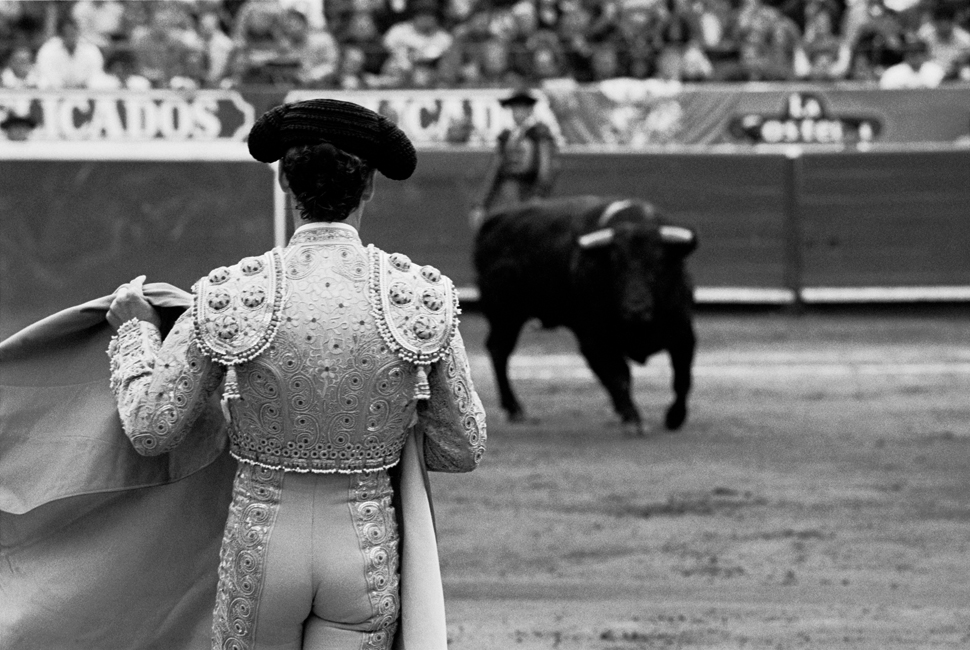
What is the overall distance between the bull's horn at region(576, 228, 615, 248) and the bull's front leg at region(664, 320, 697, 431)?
56 centimetres

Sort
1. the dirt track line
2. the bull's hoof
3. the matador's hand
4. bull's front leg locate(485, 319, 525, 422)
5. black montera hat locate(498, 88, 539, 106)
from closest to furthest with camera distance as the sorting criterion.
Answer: the matador's hand
the bull's hoof
bull's front leg locate(485, 319, 525, 422)
the dirt track line
black montera hat locate(498, 88, 539, 106)

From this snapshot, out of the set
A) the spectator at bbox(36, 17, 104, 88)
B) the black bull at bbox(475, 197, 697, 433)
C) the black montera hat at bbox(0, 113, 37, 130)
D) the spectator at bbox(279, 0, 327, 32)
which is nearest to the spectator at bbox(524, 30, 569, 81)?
the spectator at bbox(279, 0, 327, 32)

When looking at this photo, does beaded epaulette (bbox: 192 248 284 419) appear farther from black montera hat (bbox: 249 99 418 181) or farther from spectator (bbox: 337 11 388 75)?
spectator (bbox: 337 11 388 75)

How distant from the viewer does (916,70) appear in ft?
45.3

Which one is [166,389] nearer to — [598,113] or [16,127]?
[16,127]

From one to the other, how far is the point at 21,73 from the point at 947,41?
7435 millimetres

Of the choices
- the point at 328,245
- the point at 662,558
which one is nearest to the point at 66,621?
the point at 328,245

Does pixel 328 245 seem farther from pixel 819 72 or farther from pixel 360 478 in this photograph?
pixel 819 72

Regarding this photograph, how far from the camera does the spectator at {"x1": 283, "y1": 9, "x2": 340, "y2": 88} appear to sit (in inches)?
541

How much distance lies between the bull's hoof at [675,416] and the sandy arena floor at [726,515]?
5.6 inches

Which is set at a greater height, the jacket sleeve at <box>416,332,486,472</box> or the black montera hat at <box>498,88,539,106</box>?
the black montera hat at <box>498,88,539,106</box>

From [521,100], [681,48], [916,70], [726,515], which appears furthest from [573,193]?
[726,515]

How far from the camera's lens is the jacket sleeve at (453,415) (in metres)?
2.79

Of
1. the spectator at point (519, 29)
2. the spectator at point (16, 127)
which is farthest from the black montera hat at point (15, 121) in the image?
the spectator at point (519, 29)
